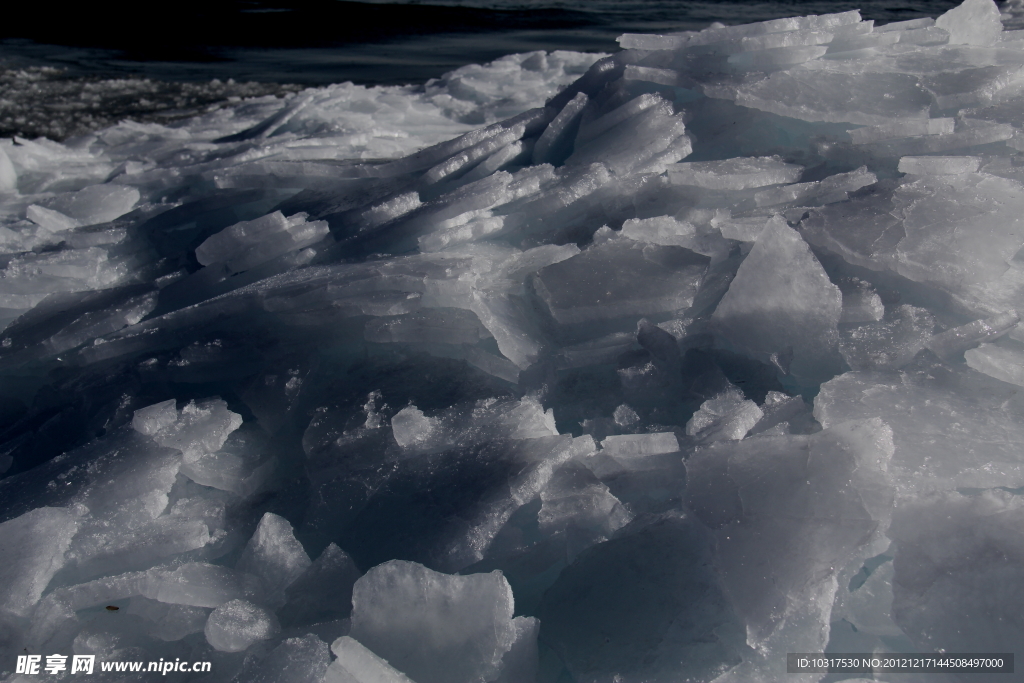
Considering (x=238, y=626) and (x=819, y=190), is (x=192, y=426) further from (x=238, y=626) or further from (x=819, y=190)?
(x=819, y=190)

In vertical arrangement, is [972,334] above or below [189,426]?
above

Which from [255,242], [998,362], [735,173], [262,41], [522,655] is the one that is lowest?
[522,655]

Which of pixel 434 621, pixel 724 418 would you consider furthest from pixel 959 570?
pixel 434 621

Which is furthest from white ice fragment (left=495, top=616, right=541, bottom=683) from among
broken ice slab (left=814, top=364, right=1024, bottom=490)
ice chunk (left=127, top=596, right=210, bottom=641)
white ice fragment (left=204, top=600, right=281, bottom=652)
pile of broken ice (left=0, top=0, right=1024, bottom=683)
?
broken ice slab (left=814, top=364, right=1024, bottom=490)

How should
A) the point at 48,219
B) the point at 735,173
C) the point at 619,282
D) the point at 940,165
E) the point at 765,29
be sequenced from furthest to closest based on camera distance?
the point at 48,219 → the point at 765,29 → the point at 735,173 → the point at 940,165 → the point at 619,282

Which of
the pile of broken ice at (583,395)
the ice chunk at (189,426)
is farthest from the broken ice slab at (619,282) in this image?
the ice chunk at (189,426)

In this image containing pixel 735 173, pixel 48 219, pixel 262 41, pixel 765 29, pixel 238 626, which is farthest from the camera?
pixel 262 41

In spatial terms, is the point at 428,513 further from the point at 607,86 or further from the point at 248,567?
the point at 607,86
